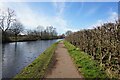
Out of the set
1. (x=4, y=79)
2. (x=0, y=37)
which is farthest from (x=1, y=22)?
(x=4, y=79)

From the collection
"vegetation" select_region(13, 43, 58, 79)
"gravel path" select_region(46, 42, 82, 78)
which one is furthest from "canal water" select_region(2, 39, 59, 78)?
"gravel path" select_region(46, 42, 82, 78)

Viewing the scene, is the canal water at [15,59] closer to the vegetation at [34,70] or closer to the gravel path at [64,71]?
the vegetation at [34,70]

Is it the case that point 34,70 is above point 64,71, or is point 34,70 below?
below

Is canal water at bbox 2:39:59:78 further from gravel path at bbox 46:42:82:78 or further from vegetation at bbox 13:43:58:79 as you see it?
gravel path at bbox 46:42:82:78

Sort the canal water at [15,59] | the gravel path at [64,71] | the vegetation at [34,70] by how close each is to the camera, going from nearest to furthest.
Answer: the gravel path at [64,71] < the vegetation at [34,70] < the canal water at [15,59]

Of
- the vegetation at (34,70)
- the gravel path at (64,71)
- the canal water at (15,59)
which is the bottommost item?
the canal water at (15,59)

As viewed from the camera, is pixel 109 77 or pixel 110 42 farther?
pixel 110 42

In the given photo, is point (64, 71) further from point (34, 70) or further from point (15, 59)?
point (15, 59)

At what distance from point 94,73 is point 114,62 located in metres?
1.45

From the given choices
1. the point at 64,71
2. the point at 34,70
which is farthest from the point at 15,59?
the point at 64,71

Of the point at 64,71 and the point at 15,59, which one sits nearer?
the point at 64,71

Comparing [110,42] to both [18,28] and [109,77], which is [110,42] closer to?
[109,77]

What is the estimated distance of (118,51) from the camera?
8789 mm

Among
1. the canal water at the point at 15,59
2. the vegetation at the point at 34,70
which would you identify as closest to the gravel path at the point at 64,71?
the vegetation at the point at 34,70
